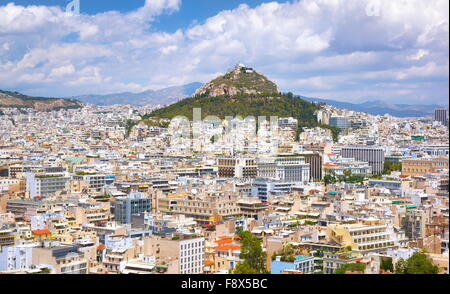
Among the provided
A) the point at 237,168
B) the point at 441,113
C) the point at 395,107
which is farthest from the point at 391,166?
the point at 441,113

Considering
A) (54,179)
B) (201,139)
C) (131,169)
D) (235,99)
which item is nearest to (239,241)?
(54,179)

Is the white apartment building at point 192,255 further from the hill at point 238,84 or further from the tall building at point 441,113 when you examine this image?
the hill at point 238,84

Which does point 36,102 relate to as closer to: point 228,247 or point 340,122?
point 340,122

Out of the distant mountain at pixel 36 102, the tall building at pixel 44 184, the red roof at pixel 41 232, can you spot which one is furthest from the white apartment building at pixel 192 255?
the distant mountain at pixel 36 102

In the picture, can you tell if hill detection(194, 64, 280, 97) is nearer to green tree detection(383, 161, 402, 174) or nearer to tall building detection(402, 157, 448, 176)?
green tree detection(383, 161, 402, 174)

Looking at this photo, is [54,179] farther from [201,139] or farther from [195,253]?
[201,139]

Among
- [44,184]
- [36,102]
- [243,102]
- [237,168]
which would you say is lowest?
[44,184]
